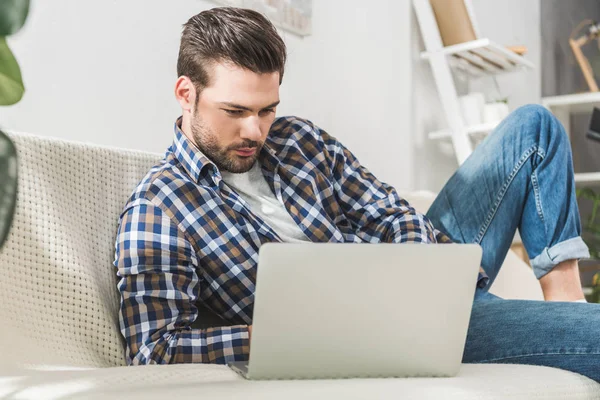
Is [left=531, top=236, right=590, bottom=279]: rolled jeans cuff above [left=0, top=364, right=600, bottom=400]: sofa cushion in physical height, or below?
below

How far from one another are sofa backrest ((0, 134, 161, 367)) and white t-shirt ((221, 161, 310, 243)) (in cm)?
24

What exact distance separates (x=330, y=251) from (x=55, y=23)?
92 cm

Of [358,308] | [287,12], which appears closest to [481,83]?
[287,12]

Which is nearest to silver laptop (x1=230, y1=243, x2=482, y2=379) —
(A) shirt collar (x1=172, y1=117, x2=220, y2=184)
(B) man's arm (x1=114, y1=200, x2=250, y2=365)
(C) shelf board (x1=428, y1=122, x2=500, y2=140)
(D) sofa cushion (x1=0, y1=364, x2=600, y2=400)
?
(D) sofa cushion (x1=0, y1=364, x2=600, y2=400)

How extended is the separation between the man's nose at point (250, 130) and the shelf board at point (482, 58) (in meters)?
1.40

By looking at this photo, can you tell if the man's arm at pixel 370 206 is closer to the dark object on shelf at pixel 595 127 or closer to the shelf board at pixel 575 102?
the dark object on shelf at pixel 595 127

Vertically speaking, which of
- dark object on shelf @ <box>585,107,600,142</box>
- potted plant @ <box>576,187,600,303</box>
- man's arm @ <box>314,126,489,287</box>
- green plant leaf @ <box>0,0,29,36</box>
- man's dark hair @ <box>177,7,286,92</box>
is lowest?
potted plant @ <box>576,187,600,303</box>

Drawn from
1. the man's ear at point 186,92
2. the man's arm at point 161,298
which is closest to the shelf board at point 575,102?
the man's ear at point 186,92

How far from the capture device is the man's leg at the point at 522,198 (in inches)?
58.9

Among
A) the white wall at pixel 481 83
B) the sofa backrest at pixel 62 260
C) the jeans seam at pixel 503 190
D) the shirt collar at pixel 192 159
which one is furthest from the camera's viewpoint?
the white wall at pixel 481 83

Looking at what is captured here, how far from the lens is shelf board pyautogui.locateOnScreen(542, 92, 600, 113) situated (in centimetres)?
313

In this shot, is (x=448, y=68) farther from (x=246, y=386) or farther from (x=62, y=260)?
(x=246, y=386)

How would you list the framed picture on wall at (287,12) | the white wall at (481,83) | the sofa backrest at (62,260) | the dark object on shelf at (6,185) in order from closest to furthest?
the dark object on shelf at (6,185) → the sofa backrest at (62,260) → the framed picture on wall at (287,12) → the white wall at (481,83)

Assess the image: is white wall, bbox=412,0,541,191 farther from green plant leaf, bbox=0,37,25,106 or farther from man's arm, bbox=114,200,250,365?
green plant leaf, bbox=0,37,25,106
